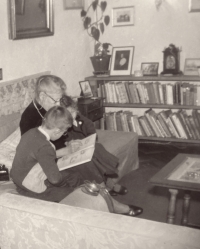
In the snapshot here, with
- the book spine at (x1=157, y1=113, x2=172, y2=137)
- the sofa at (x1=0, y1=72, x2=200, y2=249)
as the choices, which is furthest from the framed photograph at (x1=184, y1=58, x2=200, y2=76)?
the sofa at (x1=0, y1=72, x2=200, y2=249)

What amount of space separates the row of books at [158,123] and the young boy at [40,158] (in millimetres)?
2708

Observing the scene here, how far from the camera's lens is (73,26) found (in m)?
5.23

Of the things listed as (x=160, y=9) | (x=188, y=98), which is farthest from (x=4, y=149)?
(x=160, y=9)

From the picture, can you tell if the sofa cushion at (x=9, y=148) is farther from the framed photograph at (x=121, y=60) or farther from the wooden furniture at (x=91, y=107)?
the framed photograph at (x=121, y=60)

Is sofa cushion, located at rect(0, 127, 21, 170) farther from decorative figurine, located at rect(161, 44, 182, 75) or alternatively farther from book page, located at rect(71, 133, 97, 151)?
A: decorative figurine, located at rect(161, 44, 182, 75)

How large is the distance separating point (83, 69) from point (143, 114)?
1.06 m

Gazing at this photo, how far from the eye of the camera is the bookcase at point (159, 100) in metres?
5.07

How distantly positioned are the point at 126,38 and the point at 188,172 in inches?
116

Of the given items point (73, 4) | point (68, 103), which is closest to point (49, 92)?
point (68, 103)

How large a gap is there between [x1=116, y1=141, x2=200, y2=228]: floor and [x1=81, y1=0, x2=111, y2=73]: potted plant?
1.21 m

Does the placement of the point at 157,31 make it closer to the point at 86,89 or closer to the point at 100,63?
the point at 100,63

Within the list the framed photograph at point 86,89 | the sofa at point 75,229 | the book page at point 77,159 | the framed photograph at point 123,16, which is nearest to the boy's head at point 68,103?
the book page at point 77,159

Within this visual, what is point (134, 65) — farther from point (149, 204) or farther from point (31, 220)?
point (31, 220)

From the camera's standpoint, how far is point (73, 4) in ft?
16.9
